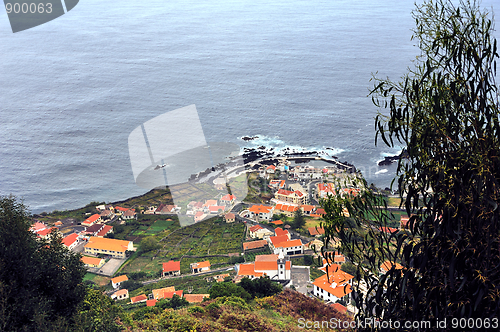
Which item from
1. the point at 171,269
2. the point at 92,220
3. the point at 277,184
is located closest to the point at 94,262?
the point at 92,220

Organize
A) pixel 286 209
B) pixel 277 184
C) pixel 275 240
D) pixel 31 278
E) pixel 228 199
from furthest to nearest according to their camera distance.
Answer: pixel 277 184, pixel 228 199, pixel 286 209, pixel 275 240, pixel 31 278

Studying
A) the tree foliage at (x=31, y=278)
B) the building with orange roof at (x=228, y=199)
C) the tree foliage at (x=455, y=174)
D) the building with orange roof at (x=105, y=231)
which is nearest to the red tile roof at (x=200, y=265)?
the building with orange roof at (x=105, y=231)

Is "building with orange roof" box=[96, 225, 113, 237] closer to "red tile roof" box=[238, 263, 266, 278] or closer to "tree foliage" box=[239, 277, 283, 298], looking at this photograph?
"red tile roof" box=[238, 263, 266, 278]

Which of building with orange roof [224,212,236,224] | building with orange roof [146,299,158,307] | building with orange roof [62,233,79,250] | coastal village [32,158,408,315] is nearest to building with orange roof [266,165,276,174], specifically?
coastal village [32,158,408,315]

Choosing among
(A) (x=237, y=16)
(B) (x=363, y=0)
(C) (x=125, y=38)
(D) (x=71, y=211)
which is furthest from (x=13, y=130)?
(B) (x=363, y=0)

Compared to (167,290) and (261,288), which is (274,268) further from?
(167,290)

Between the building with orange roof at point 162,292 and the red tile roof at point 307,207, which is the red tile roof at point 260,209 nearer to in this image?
the red tile roof at point 307,207
